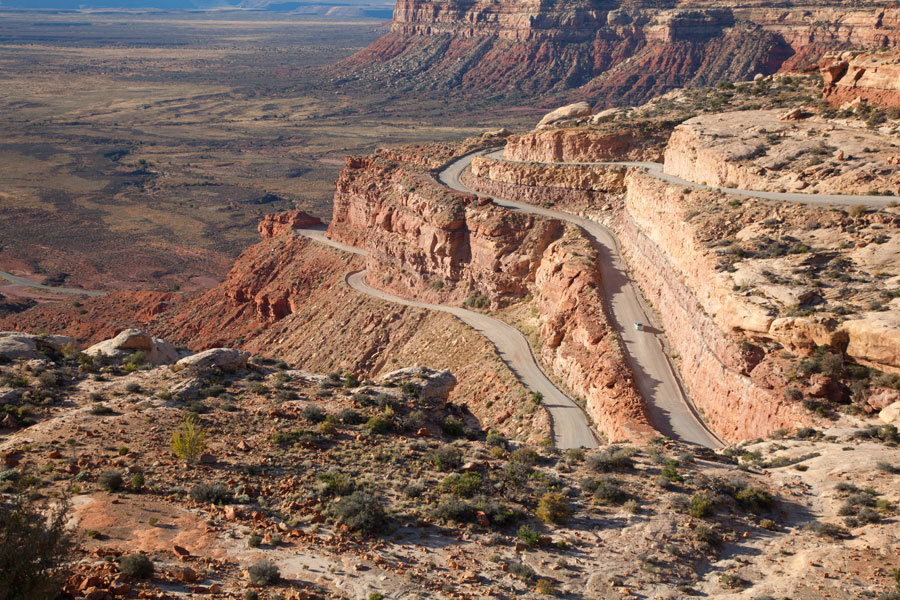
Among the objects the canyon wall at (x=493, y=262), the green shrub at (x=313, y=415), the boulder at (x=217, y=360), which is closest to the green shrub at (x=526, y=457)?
the green shrub at (x=313, y=415)

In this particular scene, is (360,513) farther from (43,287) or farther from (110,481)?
(43,287)

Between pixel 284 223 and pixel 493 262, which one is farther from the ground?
pixel 493 262

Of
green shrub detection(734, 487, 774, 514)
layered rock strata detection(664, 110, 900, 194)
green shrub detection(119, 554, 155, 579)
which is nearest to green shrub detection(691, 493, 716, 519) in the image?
green shrub detection(734, 487, 774, 514)

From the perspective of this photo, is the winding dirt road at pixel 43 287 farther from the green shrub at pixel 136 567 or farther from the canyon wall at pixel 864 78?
the green shrub at pixel 136 567

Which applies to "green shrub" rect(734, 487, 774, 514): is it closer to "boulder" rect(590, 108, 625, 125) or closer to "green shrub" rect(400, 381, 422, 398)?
"green shrub" rect(400, 381, 422, 398)

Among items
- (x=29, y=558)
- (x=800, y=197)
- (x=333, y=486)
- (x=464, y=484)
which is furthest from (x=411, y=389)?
(x=800, y=197)
